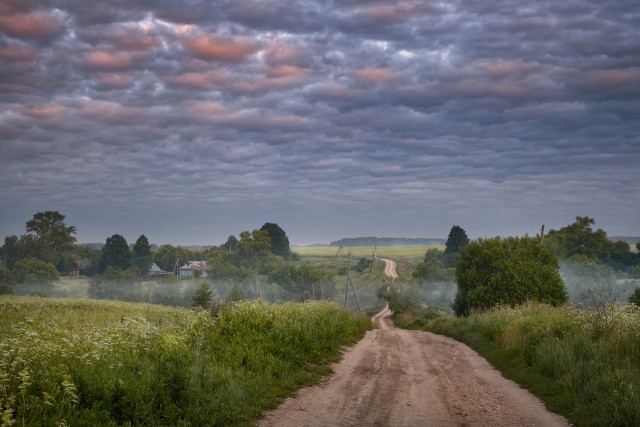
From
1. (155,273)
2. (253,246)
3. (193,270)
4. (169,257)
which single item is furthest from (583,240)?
(169,257)

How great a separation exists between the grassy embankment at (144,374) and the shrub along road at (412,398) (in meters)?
0.86

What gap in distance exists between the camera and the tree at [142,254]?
475ft

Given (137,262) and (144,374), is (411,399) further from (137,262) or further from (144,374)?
(137,262)

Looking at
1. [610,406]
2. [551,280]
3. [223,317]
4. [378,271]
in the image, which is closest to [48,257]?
[378,271]

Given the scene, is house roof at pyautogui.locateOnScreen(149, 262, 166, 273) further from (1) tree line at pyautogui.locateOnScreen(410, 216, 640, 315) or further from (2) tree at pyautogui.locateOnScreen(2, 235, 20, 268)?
(1) tree line at pyautogui.locateOnScreen(410, 216, 640, 315)

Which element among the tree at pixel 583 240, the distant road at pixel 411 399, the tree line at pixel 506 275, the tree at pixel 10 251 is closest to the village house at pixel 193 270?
the tree at pixel 10 251

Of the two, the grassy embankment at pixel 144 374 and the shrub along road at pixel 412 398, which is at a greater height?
the grassy embankment at pixel 144 374

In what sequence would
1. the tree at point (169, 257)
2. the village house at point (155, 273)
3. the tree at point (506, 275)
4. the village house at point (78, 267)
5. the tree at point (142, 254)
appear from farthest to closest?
the tree at point (169, 257) → the village house at point (78, 267) → the tree at point (142, 254) → the village house at point (155, 273) → the tree at point (506, 275)

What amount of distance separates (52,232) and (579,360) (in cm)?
15775

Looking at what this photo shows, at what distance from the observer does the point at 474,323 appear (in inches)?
1152

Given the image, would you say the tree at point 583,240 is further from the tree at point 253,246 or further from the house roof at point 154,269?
the house roof at point 154,269

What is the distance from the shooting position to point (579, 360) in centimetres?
1380

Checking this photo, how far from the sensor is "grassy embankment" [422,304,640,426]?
413 inches

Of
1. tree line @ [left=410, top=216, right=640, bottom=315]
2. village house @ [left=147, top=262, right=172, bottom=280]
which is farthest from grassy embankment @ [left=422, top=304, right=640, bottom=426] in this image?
village house @ [left=147, top=262, right=172, bottom=280]
